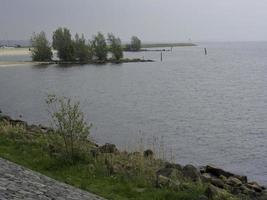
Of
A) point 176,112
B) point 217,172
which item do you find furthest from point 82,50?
point 217,172

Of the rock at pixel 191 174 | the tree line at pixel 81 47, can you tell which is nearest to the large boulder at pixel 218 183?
the rock at pixel 191 174

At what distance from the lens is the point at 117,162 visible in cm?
1745

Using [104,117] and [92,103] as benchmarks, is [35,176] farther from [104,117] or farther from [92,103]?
[92,103]

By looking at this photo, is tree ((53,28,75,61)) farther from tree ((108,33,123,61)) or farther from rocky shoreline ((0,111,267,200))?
rocky shoreline ((0,111,267,200))

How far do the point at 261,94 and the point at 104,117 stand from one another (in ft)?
95.3

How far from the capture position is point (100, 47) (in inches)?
5743

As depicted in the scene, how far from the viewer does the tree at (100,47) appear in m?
145

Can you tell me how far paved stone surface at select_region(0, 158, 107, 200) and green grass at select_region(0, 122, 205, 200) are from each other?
3.71 feet

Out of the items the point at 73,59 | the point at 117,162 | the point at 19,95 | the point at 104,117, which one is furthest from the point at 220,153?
the point at 73,59

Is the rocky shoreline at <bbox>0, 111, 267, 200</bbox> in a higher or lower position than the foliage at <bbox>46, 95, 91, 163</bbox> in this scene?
lower

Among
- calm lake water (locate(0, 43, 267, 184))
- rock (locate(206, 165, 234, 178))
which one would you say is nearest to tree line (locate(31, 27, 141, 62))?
calm lake water (locate(0, 43, 267, 184))

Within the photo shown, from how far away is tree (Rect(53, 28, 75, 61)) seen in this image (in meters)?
145

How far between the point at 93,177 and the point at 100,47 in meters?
133

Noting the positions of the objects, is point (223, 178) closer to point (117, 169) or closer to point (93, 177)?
point (117, 169)
